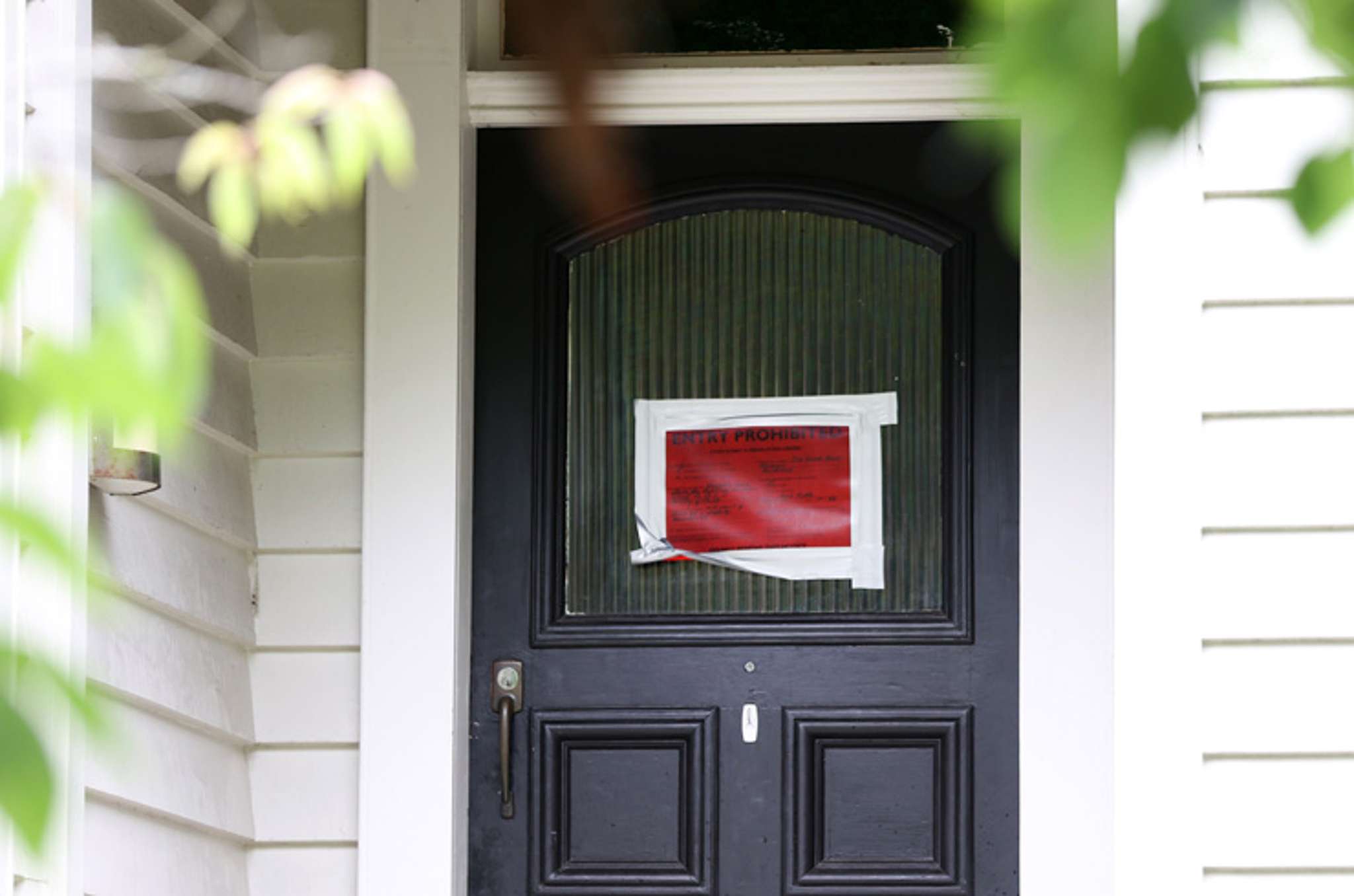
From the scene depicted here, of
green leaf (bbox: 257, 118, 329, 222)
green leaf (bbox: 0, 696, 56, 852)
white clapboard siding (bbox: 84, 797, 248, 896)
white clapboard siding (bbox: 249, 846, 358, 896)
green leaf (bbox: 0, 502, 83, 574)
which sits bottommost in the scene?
white clapboard siding (bbox: 249, 846, 358, 896)

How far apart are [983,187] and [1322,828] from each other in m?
1.52

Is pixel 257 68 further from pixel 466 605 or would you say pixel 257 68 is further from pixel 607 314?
pixel 466 605

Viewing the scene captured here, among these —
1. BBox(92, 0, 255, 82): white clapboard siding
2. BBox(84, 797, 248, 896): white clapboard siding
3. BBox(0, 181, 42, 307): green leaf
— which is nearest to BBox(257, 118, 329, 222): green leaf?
BBox(0, 181, 42, 307): green leaf

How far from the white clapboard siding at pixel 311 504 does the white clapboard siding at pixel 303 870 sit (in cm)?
57

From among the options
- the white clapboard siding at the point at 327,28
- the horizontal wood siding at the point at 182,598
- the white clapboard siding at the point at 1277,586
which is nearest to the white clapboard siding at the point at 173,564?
the horizontal wood siding at the point at 182,598

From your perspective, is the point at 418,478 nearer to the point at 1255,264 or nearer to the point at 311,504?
the point at 311,504

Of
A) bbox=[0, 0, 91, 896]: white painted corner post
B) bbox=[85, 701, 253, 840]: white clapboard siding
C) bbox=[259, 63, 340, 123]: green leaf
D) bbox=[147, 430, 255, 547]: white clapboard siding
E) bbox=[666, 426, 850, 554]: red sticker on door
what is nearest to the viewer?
bbox=[259, 63, 340, 123]: green leaf

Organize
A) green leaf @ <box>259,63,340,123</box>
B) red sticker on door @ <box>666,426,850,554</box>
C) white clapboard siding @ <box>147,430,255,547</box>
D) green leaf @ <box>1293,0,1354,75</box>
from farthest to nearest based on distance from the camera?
red sticker on door @ <box>666,426,850,554</box> < white clapboard siding @ <box>147,430,255,547</box> < green leaf @ <box>259,63,340,123</box> < green leaf @ <box>1293,0,1354,75</box>

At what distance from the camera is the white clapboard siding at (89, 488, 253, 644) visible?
307 centimetres

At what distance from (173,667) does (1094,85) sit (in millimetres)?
2911

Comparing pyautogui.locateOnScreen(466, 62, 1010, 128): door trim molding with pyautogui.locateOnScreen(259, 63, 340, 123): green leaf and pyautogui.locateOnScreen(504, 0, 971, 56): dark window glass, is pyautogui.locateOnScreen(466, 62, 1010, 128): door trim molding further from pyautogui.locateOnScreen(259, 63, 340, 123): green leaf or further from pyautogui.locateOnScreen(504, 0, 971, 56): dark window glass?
pyautogui.locateOnScreen(259, 63, 340, 123): green leaf

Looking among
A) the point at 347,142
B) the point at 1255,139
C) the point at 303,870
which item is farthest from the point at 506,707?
the point at 347,142

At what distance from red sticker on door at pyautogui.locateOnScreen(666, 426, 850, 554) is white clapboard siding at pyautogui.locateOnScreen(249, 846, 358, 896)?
0.86 m

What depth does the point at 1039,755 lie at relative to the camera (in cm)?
346
